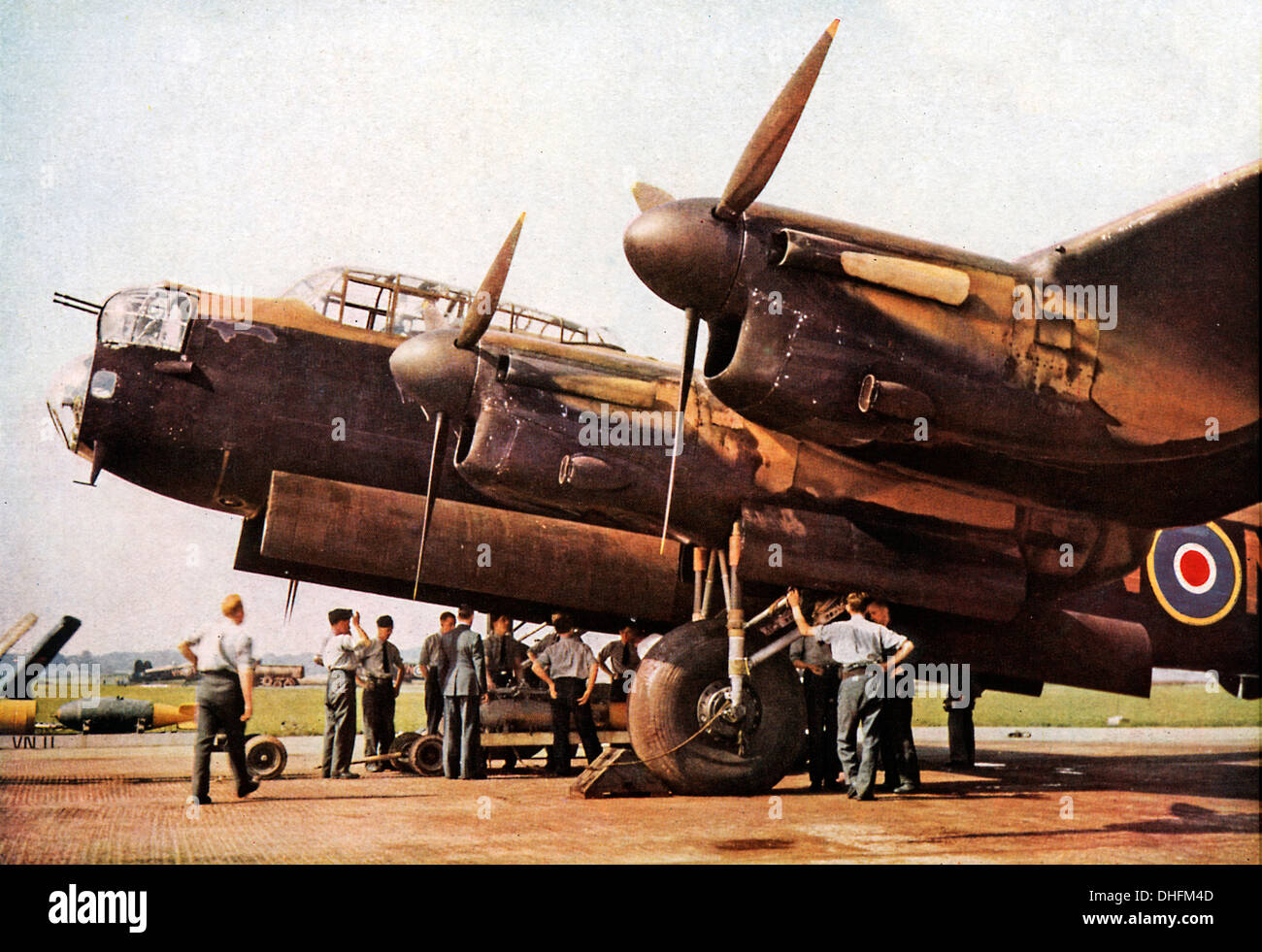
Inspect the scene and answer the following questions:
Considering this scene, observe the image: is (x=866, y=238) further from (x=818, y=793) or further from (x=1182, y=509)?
(x=818, y=793)

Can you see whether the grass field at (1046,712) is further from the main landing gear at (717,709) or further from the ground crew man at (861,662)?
the ground crew man at (861,662)

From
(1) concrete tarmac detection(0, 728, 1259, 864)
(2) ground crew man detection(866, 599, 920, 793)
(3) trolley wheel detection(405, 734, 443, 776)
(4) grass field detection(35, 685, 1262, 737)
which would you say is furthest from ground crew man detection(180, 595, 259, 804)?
(4) grass field detection(35, 685, 1262, 737)

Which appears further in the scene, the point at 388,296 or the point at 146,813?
the point at 388,296

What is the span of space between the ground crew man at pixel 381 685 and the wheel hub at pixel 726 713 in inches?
185

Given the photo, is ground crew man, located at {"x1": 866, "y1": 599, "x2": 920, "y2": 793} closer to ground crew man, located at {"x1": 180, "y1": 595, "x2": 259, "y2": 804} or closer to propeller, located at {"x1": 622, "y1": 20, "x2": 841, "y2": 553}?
propeller, located at {"x1": 622, "y1": 20, "x2": 841, "y2": 553}

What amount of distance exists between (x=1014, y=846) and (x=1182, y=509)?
11.5 feet

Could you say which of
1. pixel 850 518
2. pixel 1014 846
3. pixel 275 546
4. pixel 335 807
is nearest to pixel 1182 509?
pixel 850 518

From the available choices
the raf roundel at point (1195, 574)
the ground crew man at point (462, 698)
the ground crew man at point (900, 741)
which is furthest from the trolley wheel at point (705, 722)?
the raf roundel at point (1195, 574)

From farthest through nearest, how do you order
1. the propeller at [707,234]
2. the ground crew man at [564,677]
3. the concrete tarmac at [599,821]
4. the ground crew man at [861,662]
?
the ground crew man at [564,677]
the ground crew man at [861,662]
the propeller at [707,234]
the concrete tarmac at [599,821]

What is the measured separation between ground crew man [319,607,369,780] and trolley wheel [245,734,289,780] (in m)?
0.53

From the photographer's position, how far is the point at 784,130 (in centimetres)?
689

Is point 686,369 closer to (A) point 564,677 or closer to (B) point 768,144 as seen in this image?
(B) point 768,144

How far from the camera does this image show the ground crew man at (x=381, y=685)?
38.5 ft

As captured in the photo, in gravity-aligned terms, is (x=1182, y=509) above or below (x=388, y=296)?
below
